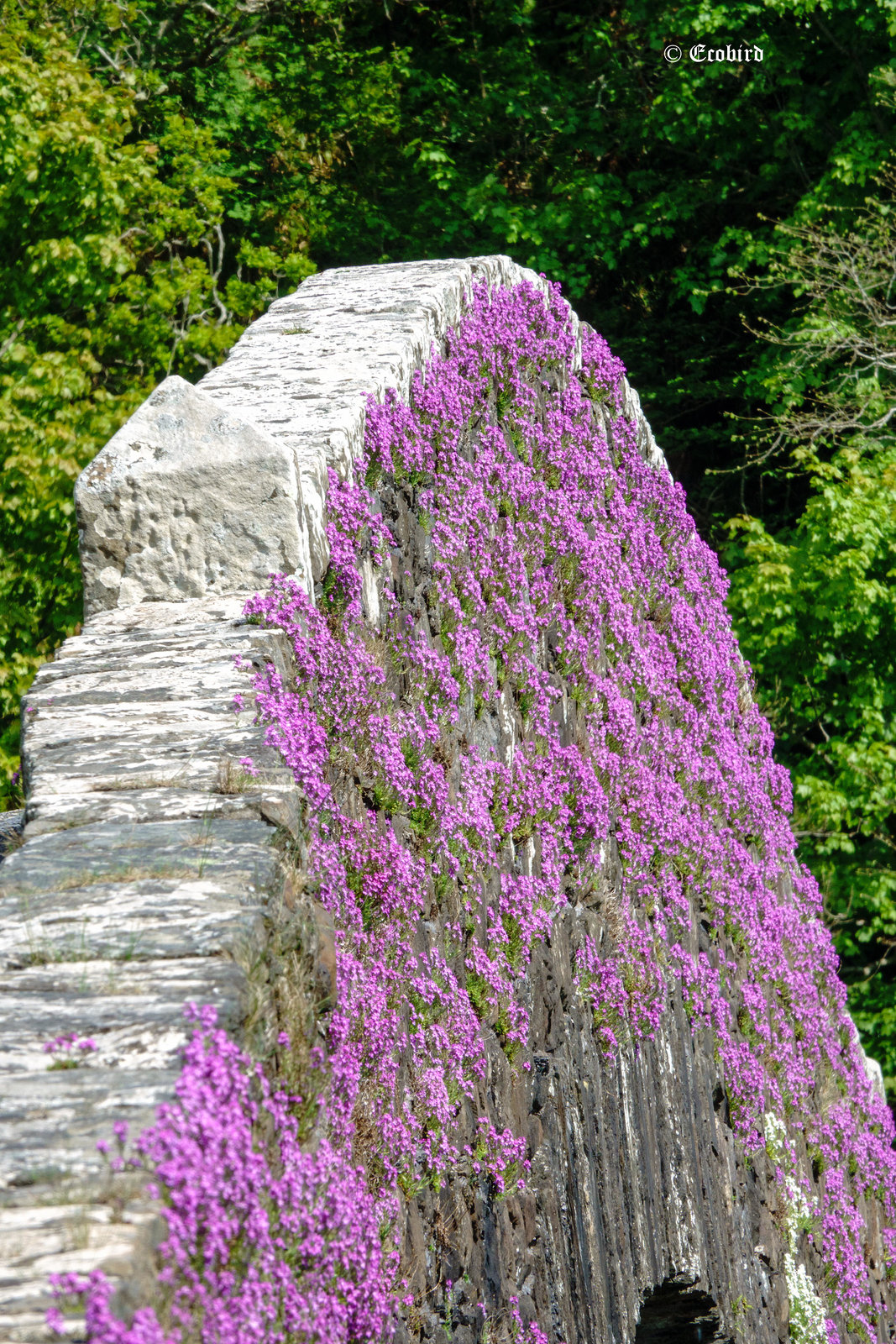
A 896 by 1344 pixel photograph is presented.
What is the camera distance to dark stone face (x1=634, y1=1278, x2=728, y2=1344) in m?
5.19

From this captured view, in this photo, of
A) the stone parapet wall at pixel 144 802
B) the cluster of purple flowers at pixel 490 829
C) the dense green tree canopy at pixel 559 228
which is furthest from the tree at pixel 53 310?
the stone parapet wall at pixel 144 802

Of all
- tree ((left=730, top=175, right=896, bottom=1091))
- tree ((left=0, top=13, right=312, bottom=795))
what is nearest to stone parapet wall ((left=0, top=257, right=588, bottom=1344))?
tree ((left=0, top=13, right=312, bottom=795))

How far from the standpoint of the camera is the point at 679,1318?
5477mm

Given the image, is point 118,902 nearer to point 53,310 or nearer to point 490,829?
point 490,829

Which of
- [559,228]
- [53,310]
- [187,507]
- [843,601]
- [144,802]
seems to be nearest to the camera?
[144,802]

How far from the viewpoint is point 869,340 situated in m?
11.8

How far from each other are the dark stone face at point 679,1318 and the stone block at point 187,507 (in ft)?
12.2

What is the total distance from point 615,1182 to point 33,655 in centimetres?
698

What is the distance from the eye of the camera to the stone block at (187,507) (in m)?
2.76

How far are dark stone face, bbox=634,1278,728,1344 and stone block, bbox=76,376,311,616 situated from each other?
372cm

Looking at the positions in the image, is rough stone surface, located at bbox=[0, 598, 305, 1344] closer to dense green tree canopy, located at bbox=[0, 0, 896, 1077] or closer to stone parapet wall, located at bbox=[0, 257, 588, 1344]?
stone parapet wall, located at bbox=[0, 257, 588, 1344]

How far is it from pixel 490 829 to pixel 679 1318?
3.06m

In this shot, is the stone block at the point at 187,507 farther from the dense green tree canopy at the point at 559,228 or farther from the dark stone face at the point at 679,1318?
the dense green tree canopy at the point at 559,228

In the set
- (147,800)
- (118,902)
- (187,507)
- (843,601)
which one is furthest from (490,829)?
(843,601)
